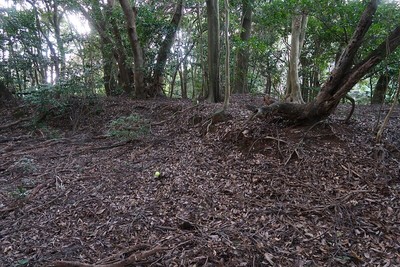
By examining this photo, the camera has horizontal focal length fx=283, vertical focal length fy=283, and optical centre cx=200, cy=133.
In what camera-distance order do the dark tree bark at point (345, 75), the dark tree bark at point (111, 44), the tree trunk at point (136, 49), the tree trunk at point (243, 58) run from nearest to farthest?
the dark tree bark at point (345, 75), the tree trunk at point (136, 49), the dark tree bark at point (111, 44), the tree trunk at point (243, 58)

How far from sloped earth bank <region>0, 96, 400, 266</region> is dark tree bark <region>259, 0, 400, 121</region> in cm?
23

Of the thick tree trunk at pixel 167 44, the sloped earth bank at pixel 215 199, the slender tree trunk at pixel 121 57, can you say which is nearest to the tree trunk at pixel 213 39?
the sloped earth bank at pixel 215 199

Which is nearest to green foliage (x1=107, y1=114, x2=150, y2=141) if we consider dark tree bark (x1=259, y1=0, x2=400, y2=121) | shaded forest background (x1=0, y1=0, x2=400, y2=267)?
shaded forest background (x1=0, y1=0, x2=400, y2=267)

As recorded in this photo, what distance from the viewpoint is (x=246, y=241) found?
2711 mm

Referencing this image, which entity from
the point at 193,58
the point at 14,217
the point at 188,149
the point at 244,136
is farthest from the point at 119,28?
the point at 14,217

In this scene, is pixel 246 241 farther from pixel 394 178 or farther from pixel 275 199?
pixel 394 178

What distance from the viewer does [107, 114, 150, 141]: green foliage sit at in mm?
5668

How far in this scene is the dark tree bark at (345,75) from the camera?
12.1ft

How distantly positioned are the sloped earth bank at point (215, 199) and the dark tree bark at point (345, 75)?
0.23 meters

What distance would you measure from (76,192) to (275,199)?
2637mm

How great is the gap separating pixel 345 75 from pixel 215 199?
8.43 ft

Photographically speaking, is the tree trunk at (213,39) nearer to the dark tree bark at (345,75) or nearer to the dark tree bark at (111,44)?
the dark tree bark at (345,75)

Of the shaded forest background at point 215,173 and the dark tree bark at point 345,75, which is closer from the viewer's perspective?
the shaded forest background at point 215,173

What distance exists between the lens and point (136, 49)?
318 inches
